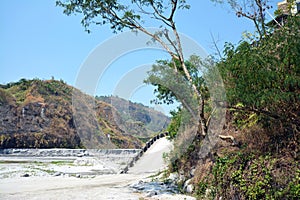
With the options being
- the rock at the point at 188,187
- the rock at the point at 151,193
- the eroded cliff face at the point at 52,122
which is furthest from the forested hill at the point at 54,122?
the rock at the point at 151,193

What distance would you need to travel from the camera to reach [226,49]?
→ 19.8 feet

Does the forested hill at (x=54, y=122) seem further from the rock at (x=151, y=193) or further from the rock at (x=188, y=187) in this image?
the rock at (x=151, y=193)

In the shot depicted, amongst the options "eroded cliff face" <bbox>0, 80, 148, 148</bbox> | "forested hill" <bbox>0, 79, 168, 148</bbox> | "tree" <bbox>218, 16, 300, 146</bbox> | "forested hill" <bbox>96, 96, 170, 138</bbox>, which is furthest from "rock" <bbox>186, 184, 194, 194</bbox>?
"eroded cliff face" <bbox>0, 80, 148, 148</bbox>

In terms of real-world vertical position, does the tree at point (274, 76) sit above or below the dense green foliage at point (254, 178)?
above

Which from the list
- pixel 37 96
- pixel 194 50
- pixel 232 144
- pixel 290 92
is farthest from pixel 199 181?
pixel 37 96

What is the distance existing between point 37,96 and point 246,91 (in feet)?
129

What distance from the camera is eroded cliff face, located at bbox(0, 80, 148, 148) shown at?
31938 mm

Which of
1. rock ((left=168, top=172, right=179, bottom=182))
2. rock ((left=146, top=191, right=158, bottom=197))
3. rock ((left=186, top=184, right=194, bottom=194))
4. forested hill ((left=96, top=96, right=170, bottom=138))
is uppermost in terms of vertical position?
forested hill ((left=96, top=96, right=170, bottom=138))

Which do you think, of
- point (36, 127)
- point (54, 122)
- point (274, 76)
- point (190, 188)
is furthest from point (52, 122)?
point (274, 76)

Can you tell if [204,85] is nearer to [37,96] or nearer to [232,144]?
[232,144]

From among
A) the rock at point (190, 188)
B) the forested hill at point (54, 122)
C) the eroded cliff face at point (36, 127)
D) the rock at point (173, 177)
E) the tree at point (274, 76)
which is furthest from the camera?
the eroded cliff face at point (36, 127)

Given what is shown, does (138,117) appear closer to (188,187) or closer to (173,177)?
(173,177)

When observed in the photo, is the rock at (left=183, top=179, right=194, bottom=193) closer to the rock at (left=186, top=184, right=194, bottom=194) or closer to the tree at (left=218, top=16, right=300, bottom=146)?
the rock at (left=186, top=184, right=194, bottom=194)

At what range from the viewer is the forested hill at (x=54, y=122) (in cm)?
3128
